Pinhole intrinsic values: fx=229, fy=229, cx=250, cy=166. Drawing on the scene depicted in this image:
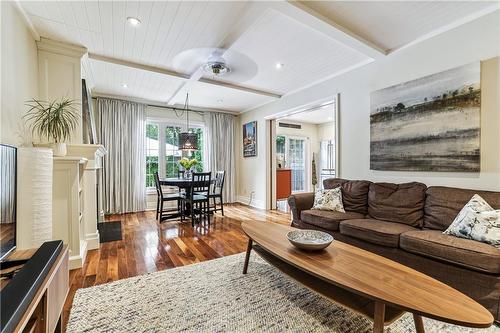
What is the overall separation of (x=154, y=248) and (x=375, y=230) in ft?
8.65

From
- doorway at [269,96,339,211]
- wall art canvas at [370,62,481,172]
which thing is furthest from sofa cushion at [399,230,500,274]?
doorway at [269,96,339,211]

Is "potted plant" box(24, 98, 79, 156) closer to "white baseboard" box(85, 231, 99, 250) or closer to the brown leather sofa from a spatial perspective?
"white baseboard" box(85, 231, 99, 250)

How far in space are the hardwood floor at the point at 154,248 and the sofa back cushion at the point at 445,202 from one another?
211cm

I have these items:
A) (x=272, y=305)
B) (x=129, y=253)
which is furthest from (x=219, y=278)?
(x=129, y=253)

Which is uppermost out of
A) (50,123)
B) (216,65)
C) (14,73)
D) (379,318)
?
(216,65)

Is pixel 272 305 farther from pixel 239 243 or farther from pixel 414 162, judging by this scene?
pixel 414 162

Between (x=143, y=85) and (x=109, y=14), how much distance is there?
2.04 m

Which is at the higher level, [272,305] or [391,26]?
[391,26]

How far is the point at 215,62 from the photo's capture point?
10.2ft

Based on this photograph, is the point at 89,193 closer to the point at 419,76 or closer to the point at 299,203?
the point at 299,203

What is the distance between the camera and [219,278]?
2.18 metres

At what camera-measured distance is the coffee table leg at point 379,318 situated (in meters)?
1.13

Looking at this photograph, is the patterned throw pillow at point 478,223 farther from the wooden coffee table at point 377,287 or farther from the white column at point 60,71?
the white column at point 60,71

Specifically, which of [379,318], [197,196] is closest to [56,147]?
[197,196]
